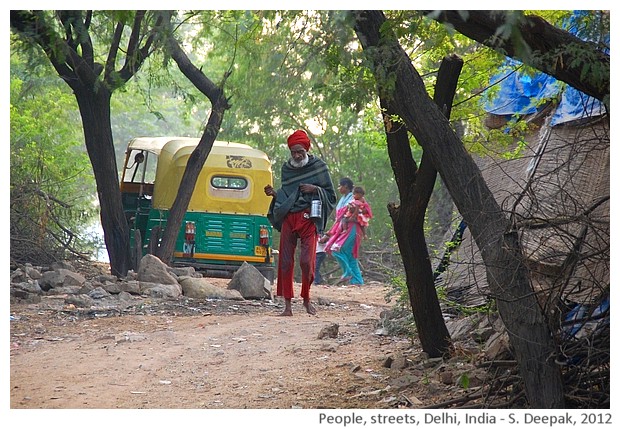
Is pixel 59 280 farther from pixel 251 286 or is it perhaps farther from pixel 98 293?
pixel 251 286

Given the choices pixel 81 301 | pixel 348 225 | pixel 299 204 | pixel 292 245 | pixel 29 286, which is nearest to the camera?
pixel 299 204

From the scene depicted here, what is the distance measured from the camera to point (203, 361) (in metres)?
7.74

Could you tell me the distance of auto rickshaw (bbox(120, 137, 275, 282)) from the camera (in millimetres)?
14898

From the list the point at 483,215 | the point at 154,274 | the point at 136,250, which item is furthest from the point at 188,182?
the point at 483,215

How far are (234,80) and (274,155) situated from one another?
6488 millimetres

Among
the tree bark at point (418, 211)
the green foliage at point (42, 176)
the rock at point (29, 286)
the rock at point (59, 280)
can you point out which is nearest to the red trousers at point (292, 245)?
the tree bark at point (418, 211)

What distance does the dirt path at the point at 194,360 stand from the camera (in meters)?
6.32

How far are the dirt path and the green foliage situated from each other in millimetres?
3592

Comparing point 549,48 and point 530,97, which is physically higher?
point 530,97

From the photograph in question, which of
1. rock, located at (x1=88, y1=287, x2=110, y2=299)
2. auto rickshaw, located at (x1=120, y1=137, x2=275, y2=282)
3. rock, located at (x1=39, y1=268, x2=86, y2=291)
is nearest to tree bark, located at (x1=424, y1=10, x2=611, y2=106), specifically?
rock, located at (x1=88, y1=287, x2=110, y2=299)

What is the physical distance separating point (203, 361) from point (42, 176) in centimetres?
805

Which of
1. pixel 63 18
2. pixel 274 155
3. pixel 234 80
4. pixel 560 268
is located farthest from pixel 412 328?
pixel 274 155

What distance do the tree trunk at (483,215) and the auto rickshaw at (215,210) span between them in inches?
364

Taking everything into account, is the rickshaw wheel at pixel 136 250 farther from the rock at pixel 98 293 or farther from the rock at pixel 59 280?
the rock at pixel 98 293
